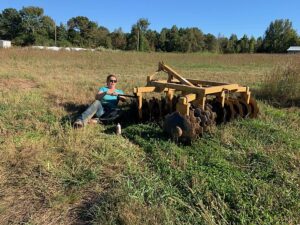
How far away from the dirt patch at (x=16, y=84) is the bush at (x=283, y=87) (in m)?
5.95

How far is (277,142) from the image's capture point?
4352 millimetres

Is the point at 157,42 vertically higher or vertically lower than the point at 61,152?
higher

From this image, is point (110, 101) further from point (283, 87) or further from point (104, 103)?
point (283, 87)

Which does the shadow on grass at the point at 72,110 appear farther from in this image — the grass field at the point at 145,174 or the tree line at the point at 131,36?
the tree line at the point at 131,36

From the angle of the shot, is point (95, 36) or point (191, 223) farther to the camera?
point (95, 36)

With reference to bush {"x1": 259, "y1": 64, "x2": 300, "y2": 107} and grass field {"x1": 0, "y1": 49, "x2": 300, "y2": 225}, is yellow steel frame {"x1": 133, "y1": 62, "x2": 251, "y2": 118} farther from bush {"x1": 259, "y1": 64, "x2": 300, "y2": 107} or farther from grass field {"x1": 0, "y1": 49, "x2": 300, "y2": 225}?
bush {"x1": 259, "y1": 64, "x2": 300, "y2": 107}

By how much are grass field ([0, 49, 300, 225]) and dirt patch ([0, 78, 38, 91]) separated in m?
2.99

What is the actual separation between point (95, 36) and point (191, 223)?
71.3 m

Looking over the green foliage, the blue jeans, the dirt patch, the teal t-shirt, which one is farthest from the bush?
the green foliage

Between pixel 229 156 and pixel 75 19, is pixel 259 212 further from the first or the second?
pixel 75 19

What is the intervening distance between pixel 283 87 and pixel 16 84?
22.0 feet

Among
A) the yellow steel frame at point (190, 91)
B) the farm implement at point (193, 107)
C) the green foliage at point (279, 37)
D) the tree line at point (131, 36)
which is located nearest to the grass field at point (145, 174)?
the farm implement at point (193, 107)

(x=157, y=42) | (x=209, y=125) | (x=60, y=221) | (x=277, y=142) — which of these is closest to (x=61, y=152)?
(x=60, y=221)

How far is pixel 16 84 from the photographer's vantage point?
870 cm
